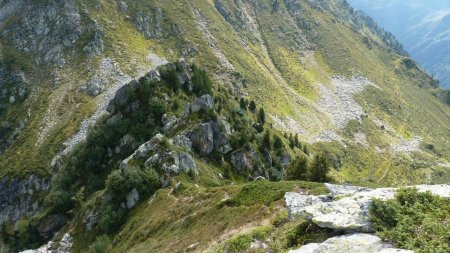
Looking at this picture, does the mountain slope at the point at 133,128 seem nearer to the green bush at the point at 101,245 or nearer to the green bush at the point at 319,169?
the green bush at the point at 319,169

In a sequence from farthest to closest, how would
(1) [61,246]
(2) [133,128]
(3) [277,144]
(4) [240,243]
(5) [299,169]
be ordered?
(3) [277,144] → (2) [133,128] → (5) [299,169] → (1) [61,246] → (4) [240,243]

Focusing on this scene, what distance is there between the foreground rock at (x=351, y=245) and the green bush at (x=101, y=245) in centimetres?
3023

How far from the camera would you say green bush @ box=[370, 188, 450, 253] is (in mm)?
18366

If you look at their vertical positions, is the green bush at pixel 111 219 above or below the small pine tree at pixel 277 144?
below

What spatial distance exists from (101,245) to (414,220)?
117 feet

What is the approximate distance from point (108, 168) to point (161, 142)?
17.6m

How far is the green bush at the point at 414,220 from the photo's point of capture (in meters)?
18.4

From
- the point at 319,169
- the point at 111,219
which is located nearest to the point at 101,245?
the point at 111,219

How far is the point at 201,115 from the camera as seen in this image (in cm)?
7138

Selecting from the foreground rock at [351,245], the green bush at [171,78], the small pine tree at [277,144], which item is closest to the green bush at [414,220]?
the foreground rock at [351,245]

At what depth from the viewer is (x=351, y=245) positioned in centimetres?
2033

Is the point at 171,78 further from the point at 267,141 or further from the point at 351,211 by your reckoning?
the point at 351,211

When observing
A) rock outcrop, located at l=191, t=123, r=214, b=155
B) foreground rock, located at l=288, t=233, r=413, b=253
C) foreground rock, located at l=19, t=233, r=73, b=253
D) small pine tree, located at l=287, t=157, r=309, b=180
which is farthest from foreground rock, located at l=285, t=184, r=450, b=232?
rock outcrop, located at l=191, t=123, r=214, b=155

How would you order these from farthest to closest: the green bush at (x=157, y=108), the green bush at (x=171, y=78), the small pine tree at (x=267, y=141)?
the small pine tree at (x=267, y=141) < the green bush at (x=171, y=78) < the green bush at (x=157, y=108)
